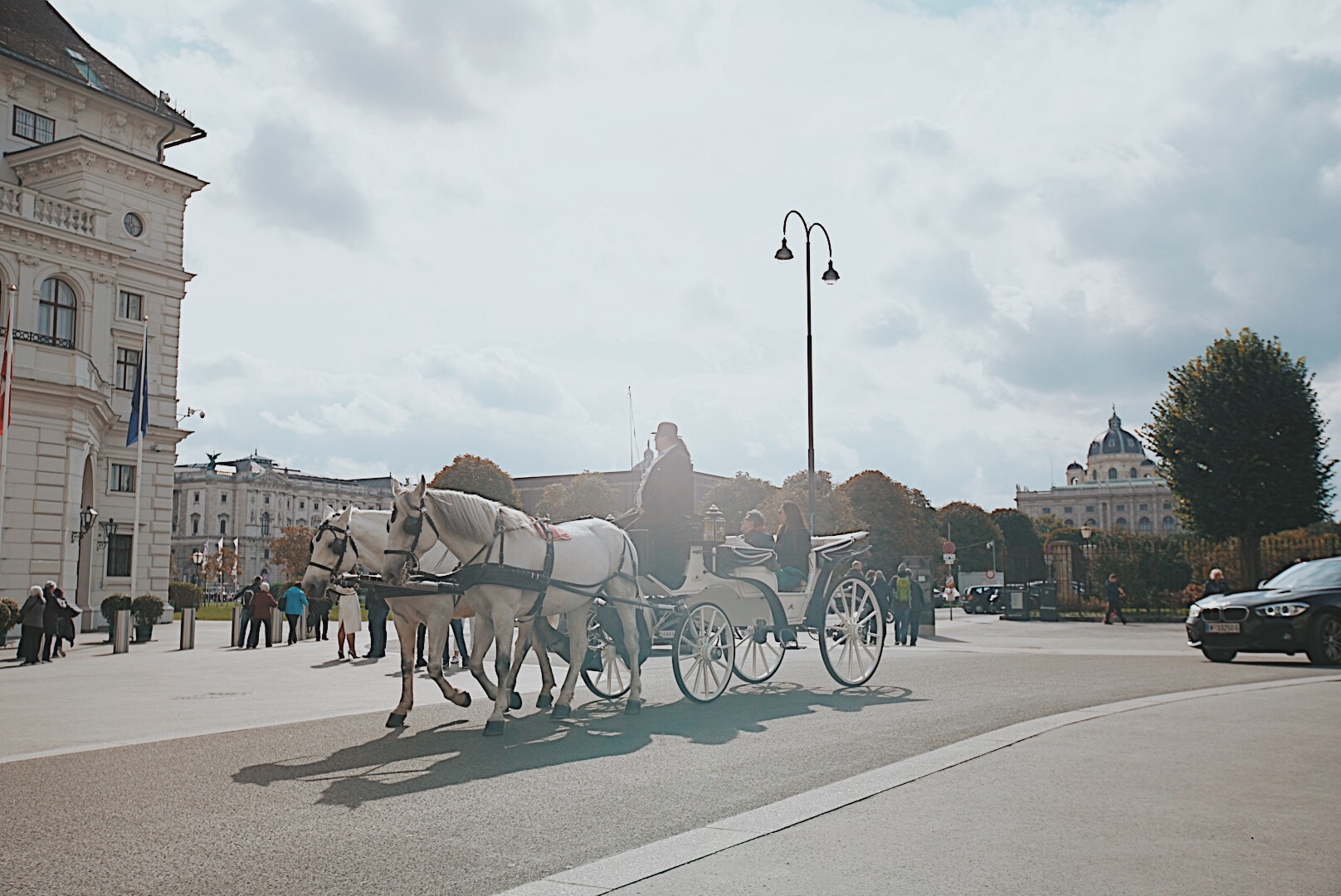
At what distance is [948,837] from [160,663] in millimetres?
20460

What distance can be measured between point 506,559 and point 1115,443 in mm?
194978

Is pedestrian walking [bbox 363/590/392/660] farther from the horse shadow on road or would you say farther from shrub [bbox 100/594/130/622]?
the horse shadow on road

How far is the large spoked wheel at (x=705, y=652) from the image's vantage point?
1209 cm

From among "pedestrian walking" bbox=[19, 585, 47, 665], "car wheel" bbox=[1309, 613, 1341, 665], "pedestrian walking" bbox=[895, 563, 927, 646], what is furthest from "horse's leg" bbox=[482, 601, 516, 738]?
"pedestrian walking" bbox=[895, 563, 927, 646]

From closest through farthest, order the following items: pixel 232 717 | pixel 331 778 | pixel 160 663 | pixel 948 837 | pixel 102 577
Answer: pixel 948 837
pixel 331 778
pixel 232 717
pixel 160 663
pixel 102 577

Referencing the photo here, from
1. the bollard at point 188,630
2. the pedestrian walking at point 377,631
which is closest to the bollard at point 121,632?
the bollard at point 188,630

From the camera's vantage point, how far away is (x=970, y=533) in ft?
402

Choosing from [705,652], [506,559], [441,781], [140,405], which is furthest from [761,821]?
[140,405]

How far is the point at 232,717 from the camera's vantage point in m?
12.0

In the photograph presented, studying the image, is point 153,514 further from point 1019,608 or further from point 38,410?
point 1019,608

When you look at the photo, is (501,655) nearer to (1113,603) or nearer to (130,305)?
(1113,603)

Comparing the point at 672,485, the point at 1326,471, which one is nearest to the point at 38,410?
the point at 672,485

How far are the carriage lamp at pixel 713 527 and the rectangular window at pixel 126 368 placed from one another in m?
35.1

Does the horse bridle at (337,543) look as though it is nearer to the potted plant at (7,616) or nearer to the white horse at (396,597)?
the white horse at (396,597)
